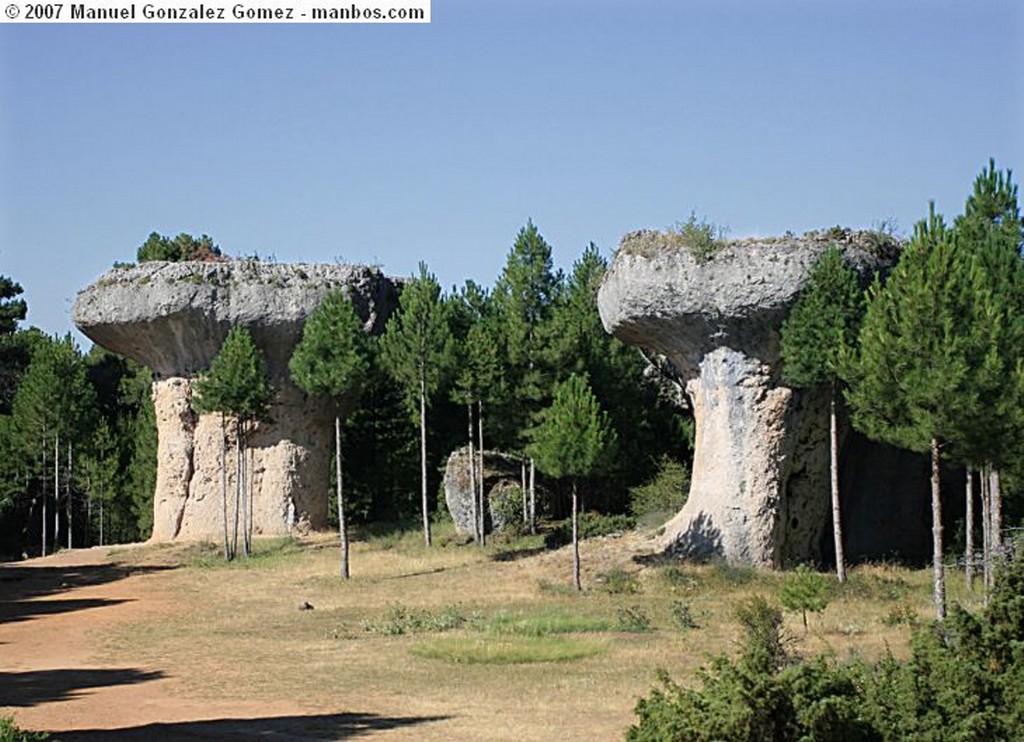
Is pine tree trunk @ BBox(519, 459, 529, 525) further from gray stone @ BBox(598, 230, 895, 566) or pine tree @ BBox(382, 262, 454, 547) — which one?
gray stone @ BBox(598, 230, 895, 566)

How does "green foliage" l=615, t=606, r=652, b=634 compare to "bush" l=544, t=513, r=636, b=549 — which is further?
"bush" l=544, t=513, r=636, b=549

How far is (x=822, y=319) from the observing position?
3128 cm

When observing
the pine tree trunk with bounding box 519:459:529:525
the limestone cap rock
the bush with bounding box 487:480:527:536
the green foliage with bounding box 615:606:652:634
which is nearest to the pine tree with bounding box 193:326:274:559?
the limestone cap rock

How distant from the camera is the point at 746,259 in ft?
108

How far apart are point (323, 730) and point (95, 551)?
3159 centimetres

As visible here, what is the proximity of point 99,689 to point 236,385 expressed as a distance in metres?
20.0

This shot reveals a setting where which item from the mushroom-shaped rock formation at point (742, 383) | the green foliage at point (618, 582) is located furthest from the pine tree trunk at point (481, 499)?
the green foliage at point (618, 582)

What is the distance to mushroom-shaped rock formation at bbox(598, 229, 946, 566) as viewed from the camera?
3294 centimetres

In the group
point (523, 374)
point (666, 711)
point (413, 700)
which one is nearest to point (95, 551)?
point (523, 374)

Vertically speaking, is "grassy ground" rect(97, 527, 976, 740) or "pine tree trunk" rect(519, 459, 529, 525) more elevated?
"pine tree trunk" rect(519, 459, 529, 525)

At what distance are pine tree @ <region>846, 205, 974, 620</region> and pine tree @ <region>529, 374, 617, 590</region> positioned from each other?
970 centimetres

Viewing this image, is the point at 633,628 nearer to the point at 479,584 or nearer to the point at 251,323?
the point at 479,584

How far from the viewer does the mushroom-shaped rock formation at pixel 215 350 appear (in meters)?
43.5

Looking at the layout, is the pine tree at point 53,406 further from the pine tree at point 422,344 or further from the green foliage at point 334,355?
the pine tree at point 422,344
